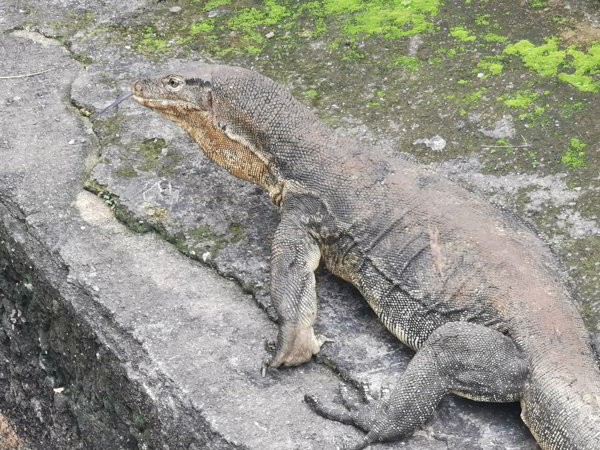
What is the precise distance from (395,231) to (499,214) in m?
0.53

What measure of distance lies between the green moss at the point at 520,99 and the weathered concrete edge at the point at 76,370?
2.75 m

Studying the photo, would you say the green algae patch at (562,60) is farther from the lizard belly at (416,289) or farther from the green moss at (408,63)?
the lizard belly at (416,289)

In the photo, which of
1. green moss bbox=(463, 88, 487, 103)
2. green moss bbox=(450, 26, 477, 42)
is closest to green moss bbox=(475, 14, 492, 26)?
green moss bbox=(450, 26, 477, 42)

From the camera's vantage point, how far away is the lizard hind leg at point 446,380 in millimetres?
4191

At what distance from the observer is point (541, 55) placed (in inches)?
251

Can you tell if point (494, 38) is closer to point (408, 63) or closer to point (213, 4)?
point (408, 63)

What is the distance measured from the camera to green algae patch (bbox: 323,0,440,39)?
269 inches

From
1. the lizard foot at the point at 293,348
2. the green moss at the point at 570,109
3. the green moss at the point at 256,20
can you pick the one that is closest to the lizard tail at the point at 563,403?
the lizard foot at the point at 293,348

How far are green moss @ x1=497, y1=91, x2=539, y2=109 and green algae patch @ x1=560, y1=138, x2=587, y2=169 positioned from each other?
0.46 meters

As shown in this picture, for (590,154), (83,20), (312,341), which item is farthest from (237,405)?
(83,20)

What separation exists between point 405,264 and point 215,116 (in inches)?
52.3

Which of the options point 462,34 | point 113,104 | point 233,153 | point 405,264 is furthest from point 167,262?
point 462,34

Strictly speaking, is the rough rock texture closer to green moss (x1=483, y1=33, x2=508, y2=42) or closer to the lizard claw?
the lizard claw

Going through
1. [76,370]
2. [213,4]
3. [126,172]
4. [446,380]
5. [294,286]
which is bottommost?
[76,370]
